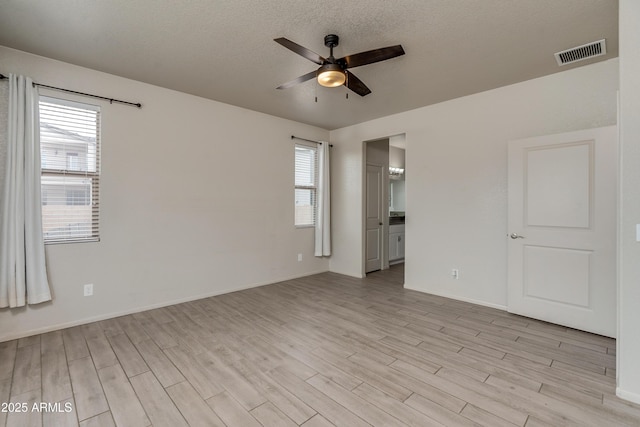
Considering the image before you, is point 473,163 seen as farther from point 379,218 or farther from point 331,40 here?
point 331,40

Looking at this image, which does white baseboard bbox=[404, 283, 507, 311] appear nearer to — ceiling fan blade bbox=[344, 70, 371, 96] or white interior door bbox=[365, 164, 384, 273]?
white interior door bbox=[365, 164, 384, 273]

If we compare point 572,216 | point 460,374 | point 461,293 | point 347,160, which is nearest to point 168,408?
point 460,374

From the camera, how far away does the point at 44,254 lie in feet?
9.43

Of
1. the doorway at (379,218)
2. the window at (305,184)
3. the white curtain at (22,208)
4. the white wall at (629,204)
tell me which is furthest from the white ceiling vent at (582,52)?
the white curtain at (22,208)

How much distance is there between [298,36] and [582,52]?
107 inches

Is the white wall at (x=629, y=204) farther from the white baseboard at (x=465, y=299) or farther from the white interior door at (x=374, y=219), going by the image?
the white interior door at (x=374, y=219)

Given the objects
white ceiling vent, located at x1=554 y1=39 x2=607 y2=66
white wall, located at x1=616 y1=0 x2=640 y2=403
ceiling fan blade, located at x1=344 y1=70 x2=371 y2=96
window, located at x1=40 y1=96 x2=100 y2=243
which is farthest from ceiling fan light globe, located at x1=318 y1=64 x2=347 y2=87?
window, located at x1=40 y1=96 x2=100 y2=243

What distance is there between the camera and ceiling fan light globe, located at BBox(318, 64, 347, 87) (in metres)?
2.36

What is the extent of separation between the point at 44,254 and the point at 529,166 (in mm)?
5231

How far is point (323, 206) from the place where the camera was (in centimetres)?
541

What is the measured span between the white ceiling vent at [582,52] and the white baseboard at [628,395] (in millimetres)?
2833

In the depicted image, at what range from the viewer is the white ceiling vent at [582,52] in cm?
265

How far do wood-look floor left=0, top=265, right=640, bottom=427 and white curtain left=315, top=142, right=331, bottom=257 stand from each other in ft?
6.72

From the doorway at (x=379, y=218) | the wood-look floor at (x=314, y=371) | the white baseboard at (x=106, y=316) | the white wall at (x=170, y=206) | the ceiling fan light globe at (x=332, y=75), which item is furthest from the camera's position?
the doorway at (x=379, y=218)
